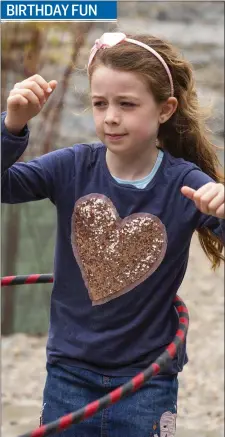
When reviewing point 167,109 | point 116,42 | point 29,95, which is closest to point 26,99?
point 29,95

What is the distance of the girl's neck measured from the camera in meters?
3.04

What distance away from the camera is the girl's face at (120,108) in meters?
2.90

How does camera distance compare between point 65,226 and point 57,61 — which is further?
point 57,61

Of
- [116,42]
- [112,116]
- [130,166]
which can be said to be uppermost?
[116,42]

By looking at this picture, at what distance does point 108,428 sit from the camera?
3.04 metres

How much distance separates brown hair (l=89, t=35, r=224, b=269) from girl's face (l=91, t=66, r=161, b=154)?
4cm

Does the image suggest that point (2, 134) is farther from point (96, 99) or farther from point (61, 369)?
point (61, 369)

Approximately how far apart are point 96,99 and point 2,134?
328mm

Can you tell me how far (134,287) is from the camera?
9.88ft

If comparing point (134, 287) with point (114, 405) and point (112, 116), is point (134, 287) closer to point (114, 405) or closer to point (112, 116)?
point (114, 405)

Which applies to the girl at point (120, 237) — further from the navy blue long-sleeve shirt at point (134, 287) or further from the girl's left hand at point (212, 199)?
the girl's left hand at point (212, 199)

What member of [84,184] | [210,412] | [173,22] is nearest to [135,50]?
[84,184]

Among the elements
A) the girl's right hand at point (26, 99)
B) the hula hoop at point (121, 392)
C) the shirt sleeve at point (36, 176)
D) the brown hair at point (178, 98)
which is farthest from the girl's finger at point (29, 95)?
the hula hoop at point (121, 392)

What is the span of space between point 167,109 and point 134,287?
0.54 meters
